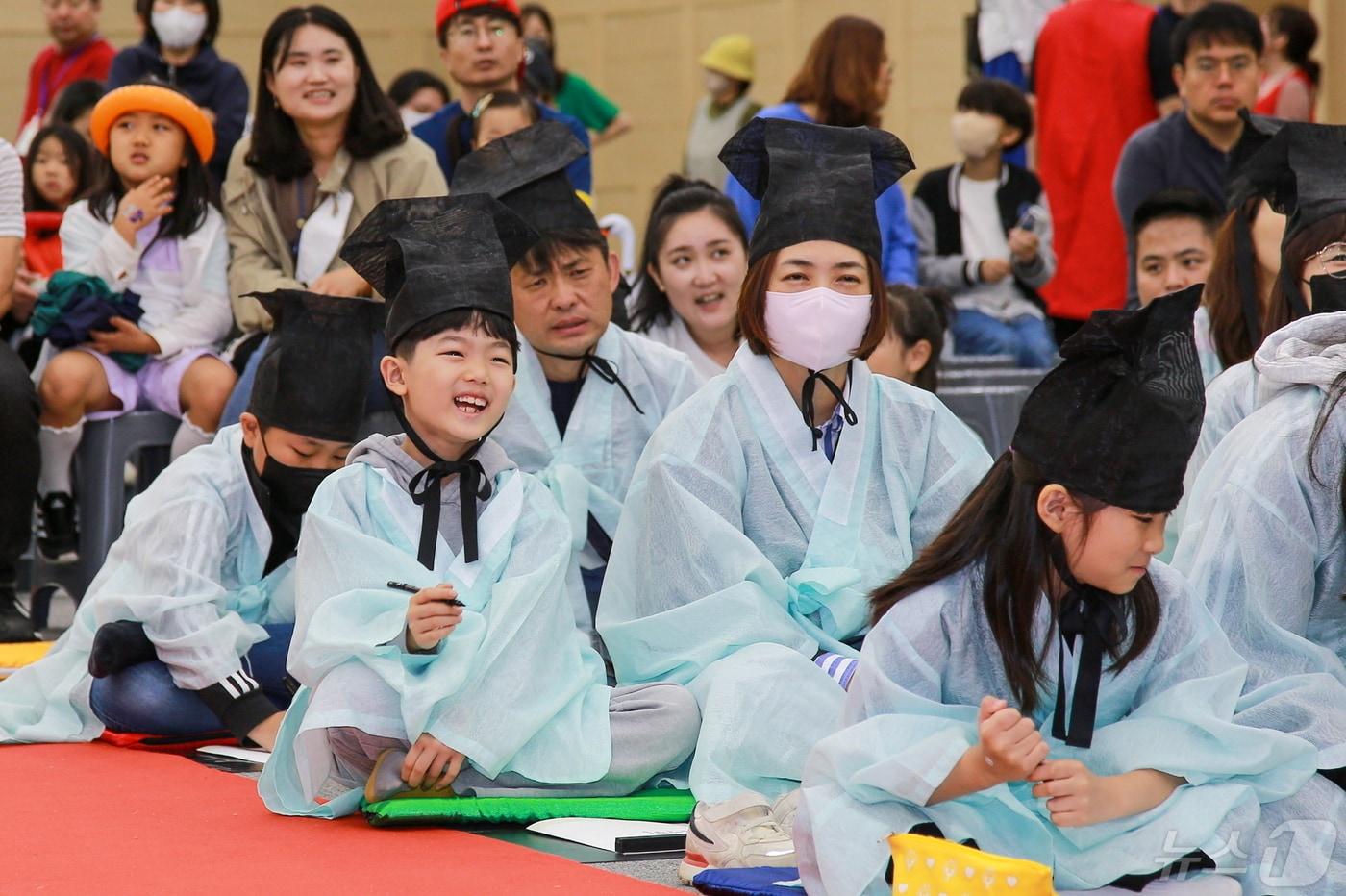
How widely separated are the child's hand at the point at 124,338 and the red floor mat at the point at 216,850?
1.91 m

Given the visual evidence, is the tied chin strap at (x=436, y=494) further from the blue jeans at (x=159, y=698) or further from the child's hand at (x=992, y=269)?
the child's hand at (x=992, y=269)

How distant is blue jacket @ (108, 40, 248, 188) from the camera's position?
5.86m

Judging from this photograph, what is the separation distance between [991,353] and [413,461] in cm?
355

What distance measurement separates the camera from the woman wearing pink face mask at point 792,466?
3254 mm

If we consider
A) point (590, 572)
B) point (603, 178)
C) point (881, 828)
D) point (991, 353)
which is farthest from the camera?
point (603, 178)

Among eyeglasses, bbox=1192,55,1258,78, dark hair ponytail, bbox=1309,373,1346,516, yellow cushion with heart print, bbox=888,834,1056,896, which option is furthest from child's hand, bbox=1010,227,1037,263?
yellow cushion with heart print, bbox=888,834,1056,896

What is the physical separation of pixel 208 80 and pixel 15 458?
158 cm

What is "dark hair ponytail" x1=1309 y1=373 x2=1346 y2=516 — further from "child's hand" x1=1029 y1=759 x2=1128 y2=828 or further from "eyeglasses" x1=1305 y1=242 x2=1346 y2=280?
"child's hand" x1=1029 y1=759 x2=1128 y2=828

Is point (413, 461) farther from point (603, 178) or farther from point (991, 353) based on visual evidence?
point (603, 178)

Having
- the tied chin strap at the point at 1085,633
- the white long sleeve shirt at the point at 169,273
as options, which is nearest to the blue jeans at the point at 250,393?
the white long sleeve shirt at the point at 169,273

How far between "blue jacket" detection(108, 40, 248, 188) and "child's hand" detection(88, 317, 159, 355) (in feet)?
2.87

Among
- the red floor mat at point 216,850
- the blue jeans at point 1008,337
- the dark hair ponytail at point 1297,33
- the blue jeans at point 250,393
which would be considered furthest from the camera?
the dark hair ponytail at point 1297,33

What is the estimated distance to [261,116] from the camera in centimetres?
508

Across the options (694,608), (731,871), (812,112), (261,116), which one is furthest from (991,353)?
(731,871)
